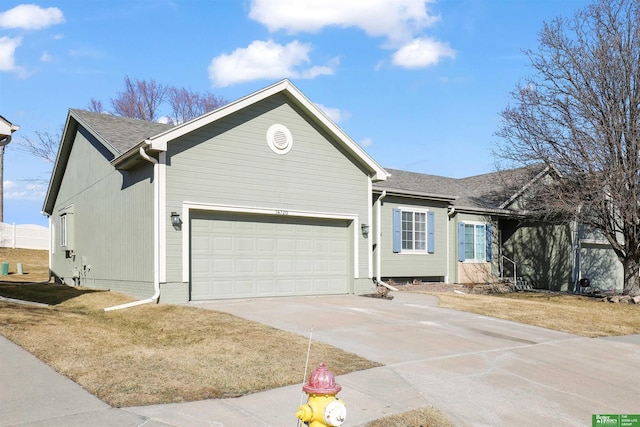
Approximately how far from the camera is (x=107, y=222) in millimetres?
16375

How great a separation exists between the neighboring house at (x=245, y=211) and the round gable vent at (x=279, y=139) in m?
0.04

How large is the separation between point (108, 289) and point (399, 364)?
429 inches

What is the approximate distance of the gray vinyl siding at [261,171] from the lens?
13.4 metres

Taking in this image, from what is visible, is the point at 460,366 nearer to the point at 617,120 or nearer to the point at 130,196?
the point at 130,196

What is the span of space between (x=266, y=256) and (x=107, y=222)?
5.22 meters

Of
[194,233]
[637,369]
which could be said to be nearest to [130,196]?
[194,233]

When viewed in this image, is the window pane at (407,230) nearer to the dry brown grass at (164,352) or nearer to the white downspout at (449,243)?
the white downspout at (449,243)

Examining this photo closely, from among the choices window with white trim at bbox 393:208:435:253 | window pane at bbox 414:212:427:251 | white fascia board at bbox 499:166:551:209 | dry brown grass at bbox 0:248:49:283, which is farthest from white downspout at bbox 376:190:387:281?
dry brown grass at bbox 0:248:49:283

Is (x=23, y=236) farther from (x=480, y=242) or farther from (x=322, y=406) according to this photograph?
(x=322, y=406)

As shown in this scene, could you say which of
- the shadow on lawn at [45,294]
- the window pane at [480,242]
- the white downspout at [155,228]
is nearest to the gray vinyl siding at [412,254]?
the window pane at [480,242]

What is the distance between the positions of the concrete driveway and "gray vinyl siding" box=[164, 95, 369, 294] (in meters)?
2.78

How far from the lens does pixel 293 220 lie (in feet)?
50.7

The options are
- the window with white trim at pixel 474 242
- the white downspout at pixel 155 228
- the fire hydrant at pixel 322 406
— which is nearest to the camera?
the fire hydrant at pixel 322 406

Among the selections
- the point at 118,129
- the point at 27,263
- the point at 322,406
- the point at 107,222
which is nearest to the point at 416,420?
the point at 322,406
